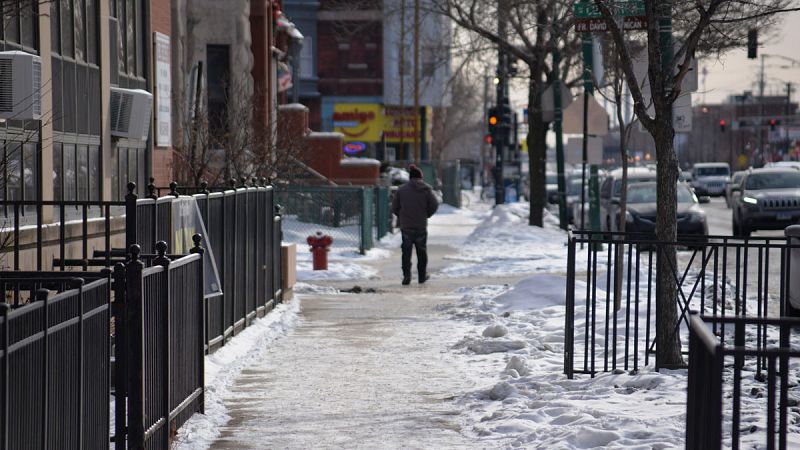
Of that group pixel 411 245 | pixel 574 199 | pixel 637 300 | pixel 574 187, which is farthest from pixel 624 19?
pixel 574 187

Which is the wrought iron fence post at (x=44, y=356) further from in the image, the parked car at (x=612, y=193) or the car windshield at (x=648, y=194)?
the parked car at (x=612, y=193)

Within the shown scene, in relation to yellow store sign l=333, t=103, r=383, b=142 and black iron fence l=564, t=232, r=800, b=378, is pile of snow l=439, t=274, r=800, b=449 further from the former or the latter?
yellow store sign l=333, t=103, r=383, b=142

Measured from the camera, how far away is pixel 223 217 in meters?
12.8

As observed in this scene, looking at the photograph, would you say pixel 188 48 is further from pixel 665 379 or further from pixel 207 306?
pixel 665 379

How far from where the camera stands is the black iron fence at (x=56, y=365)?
5.17m

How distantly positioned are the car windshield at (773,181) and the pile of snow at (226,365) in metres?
17.6

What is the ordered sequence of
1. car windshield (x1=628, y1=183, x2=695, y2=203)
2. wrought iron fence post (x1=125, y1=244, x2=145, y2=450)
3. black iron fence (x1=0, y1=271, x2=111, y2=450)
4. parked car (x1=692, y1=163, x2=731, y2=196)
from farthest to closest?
1. parked car (x1=692, y1=163, x2=731, y2=196)
2. car windshield (x1=628, y1=183, x2=695, y2=203)
3. wrought iron fence post (x1=125, y1=244, x2=145, y2=450)
4. black iron fence (x1=0, y1=271, x2=111, y2=450)

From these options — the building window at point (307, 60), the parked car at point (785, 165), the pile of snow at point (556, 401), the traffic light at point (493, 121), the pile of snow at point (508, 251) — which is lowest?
the pile of snow at point (508, 251)

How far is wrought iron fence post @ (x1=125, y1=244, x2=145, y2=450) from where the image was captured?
7266 millimetres

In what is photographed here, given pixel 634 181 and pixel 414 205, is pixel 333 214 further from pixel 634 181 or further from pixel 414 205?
pixel 414 205

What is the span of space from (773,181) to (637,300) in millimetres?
23304

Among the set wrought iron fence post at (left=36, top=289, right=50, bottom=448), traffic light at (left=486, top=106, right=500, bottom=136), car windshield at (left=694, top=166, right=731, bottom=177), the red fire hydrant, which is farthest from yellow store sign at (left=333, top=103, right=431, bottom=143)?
wrought iron fence post at (left=36, top=289, right=50, bottom=448)

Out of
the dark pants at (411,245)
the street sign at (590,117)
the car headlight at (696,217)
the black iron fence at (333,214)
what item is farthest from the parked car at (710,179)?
the dark pants at (411,245)

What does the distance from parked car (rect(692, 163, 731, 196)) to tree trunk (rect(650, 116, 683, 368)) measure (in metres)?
58.7
